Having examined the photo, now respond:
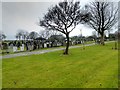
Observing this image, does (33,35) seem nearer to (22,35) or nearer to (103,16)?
(22,35)

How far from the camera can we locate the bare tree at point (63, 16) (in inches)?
1000

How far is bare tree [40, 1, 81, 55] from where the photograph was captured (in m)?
25.4

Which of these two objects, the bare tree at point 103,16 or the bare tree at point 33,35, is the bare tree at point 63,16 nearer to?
the bare tree at point 103,16

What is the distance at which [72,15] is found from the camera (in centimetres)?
2578

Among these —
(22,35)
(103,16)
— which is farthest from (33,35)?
(103,16)

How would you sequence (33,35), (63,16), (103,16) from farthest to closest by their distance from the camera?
(33,35)
(103,16)
(63,16)

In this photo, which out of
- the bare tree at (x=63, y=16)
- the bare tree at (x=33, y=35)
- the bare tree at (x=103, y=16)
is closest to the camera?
the bare tree at (x=63, y=16)

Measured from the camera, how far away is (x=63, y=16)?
2538 cm

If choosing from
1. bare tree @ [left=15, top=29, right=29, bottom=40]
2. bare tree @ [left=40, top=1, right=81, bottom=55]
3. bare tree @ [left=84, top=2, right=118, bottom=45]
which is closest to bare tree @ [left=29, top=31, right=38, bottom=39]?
bare tree @ [left=15, top=29, right=29, bottom=40]

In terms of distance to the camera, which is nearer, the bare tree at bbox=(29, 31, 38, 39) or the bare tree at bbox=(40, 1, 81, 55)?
the bare tree at bbox=(40, 1, 81, 55)

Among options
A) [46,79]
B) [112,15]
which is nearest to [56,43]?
[112,15]

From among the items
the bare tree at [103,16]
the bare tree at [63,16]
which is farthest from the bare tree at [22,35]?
the bare tree at [63,16]

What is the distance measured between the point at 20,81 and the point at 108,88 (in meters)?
4.33

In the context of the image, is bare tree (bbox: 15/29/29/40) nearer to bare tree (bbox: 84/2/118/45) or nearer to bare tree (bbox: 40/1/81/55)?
bare tree (bbox: 84/2/118/45)
